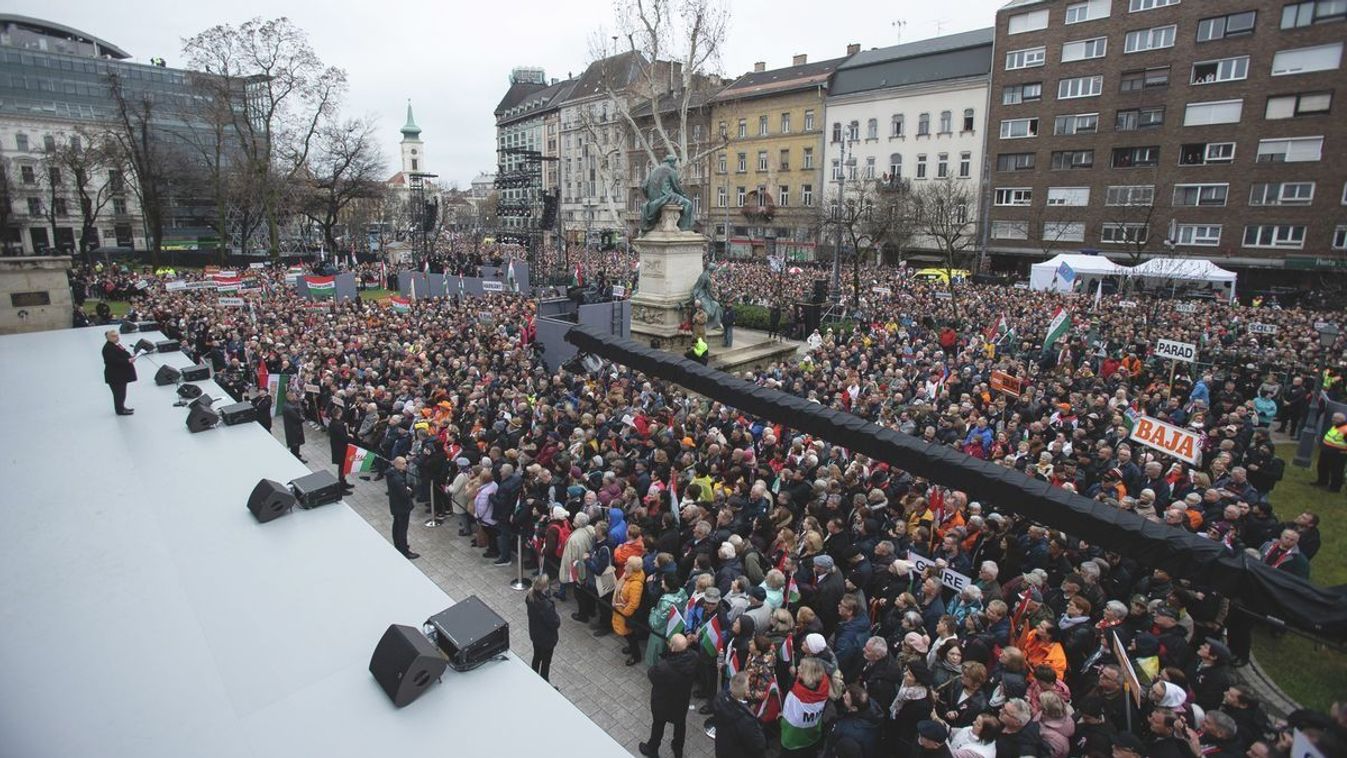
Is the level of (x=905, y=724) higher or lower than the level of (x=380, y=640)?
lower

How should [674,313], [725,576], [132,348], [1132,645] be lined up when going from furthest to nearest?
[674,313], [132,348], [725,576], [1132,645]

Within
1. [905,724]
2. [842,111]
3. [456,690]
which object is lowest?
[905,724]

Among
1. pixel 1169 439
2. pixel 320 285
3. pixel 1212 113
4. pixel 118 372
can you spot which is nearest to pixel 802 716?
pixel 1169 439

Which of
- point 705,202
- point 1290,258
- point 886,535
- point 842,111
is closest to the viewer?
point 886,535

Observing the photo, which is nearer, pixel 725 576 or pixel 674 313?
pixel 725 576

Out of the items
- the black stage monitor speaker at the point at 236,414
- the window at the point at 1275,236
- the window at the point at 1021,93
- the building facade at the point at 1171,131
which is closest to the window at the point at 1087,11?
the building facade at the point at 1171,131

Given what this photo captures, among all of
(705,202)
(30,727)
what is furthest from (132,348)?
(705,202)

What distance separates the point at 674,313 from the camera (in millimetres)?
20438

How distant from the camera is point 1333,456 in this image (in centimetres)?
1197

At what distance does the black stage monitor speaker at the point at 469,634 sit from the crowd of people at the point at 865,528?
196cm

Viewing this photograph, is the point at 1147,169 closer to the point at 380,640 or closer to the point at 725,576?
the point at 725,576

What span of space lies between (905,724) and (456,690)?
11.5 ft

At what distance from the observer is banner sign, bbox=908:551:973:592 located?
6731 millimetres

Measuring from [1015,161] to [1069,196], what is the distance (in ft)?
14.0
